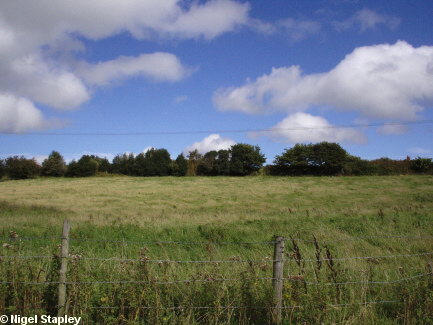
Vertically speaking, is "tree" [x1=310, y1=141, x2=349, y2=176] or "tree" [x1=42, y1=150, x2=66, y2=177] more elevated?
"tree" [x1=310, y1=141, x2=349, y2=176]

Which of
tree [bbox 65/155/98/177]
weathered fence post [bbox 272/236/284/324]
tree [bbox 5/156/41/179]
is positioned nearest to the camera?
weathered fence post [bbox 272/236/284/324]

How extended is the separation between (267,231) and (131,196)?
61.9 feet

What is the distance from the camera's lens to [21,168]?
1984 inches

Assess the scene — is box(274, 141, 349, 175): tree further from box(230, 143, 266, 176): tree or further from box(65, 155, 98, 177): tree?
box(65, 155, 98, 177): tree

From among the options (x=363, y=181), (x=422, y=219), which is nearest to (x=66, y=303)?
(x=422, y=219)

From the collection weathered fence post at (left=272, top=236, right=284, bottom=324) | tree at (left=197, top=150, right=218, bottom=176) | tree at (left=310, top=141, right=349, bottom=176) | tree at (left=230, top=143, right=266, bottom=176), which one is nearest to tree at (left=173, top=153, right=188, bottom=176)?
tree at (left=197, top=150, right=218, bottom=176)

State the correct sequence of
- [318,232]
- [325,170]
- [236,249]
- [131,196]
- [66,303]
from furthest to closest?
1. [325,170]
2. [131,196]
3. [318,232]
4. [236,249]
5. [66,303]

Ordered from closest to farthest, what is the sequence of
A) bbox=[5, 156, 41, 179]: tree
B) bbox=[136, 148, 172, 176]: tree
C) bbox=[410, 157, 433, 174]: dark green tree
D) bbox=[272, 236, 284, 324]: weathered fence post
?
bbox=[272, 236, 284, 324]: weathered fence post, bbox=[410, 157, 433, 174]: dark green tree, bbox=[5, 156, 41, 179]: tree, bbox=[136, 148, 172, 176]: tree

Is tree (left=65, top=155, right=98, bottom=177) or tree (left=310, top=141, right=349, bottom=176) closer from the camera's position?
tree (left=310, top=141, right=349, bottom=176)

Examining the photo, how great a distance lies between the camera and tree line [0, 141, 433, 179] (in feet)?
147

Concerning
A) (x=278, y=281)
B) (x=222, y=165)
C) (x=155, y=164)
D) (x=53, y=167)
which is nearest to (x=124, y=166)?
(x=155, y=164)

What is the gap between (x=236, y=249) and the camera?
9141mm

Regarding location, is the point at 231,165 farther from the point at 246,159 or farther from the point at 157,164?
the point at 157,164

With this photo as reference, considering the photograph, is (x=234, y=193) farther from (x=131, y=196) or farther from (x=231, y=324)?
(x=231, y=324)
